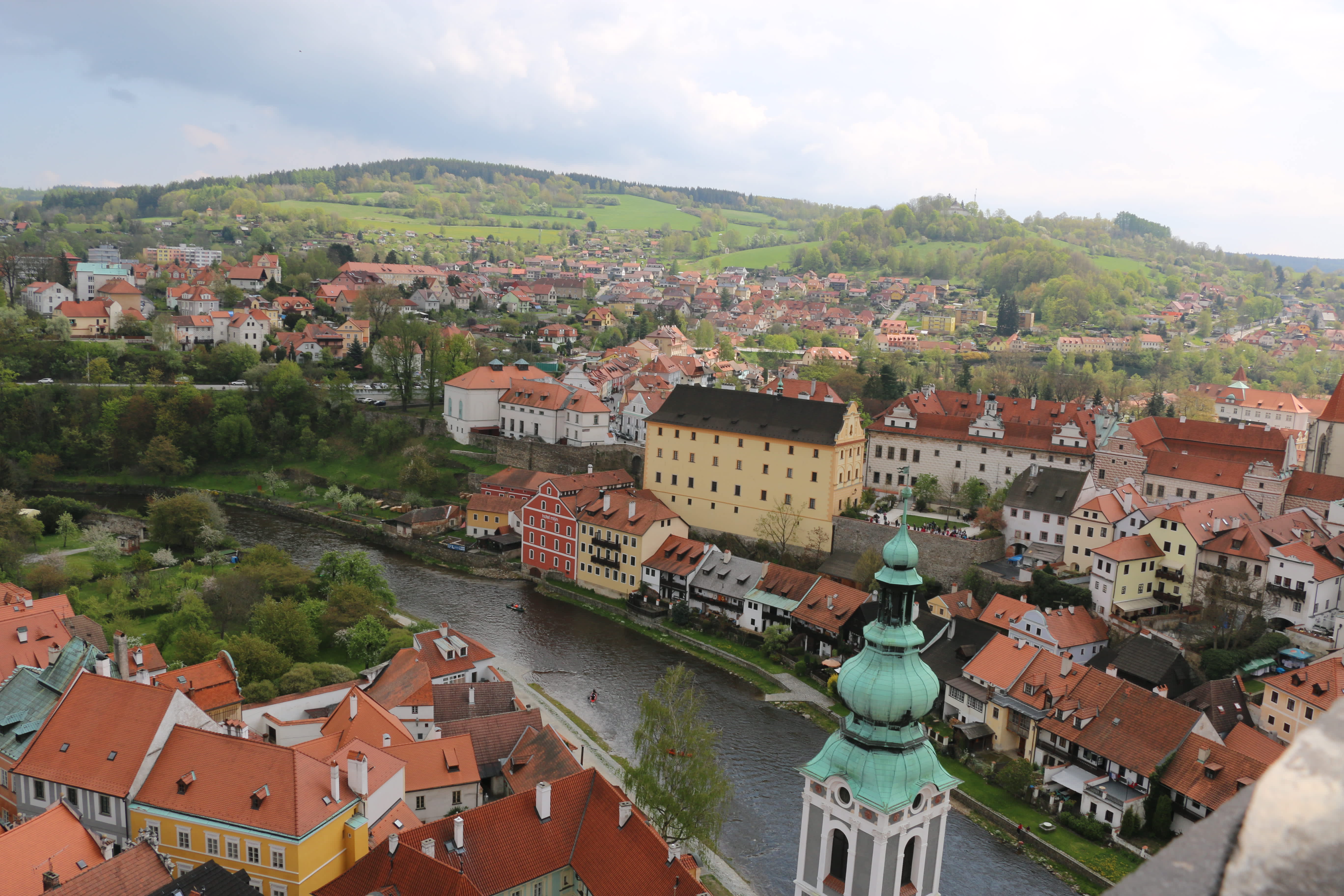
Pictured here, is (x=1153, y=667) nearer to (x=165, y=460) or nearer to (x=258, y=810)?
(x=258, y=810)

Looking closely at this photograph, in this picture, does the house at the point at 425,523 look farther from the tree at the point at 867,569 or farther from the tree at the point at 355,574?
the tree at the point at 867,569

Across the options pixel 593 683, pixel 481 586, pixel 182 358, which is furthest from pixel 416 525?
pixel 182 358

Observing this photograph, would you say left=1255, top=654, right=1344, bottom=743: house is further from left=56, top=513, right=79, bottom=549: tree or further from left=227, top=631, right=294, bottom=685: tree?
left=56, top=513, right=79, bottom=549: tree

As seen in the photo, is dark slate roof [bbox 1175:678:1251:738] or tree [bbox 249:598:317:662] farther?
tree [bbox 249:598:317:662]

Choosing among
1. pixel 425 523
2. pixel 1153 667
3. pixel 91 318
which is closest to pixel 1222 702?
pixel 1153 667

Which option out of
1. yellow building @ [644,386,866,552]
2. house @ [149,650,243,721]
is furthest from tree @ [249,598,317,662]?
yellow building @ [644,386,866,552]
